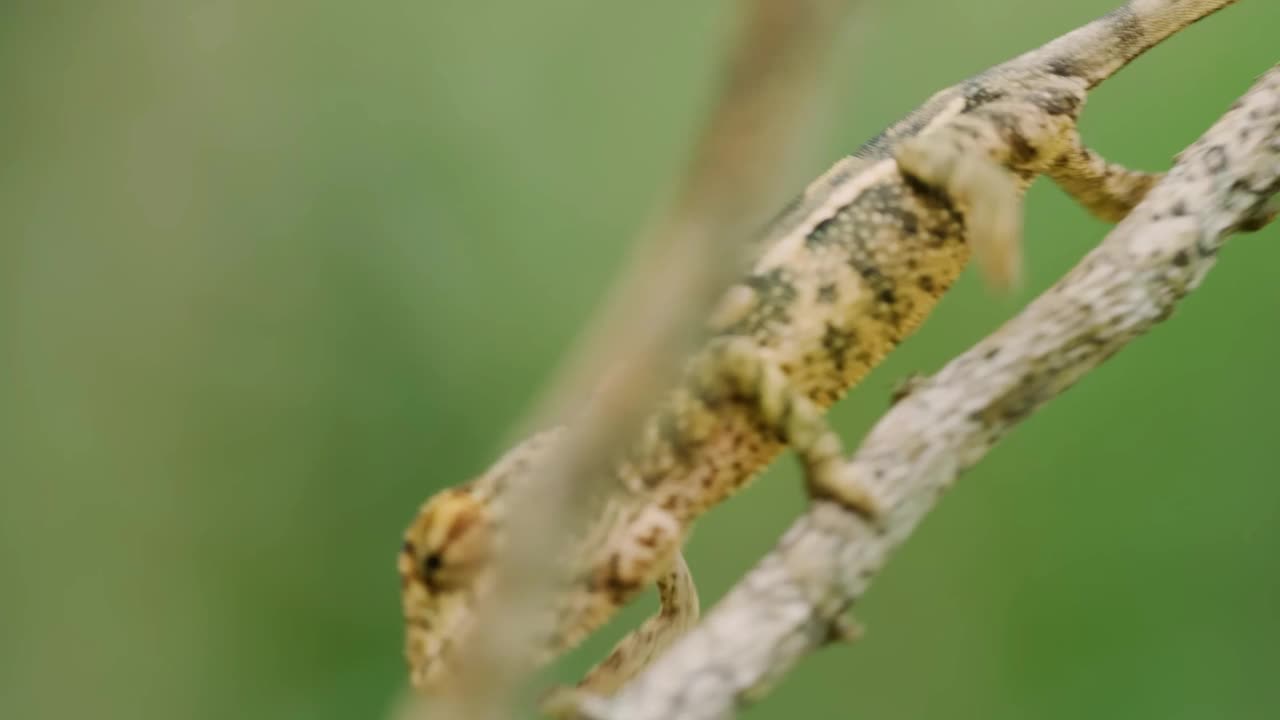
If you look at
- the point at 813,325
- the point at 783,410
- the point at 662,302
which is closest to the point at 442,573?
the point at 783,410

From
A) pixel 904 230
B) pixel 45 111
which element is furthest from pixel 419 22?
pixel 904 230

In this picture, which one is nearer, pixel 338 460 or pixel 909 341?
pixel 338 460

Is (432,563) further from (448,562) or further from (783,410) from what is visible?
(783,410)

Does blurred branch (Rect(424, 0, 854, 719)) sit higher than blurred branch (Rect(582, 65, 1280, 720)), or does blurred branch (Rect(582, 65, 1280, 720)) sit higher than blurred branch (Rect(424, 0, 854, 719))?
blurred branch (Rect(582, 65, 1280, 720))

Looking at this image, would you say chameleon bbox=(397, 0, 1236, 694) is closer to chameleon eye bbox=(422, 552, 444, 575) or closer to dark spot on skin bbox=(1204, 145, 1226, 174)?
chameleon eye bbox=(422, 552, 444, 575)

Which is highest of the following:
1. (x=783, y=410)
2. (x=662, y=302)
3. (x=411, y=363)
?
(x=411, y=363)

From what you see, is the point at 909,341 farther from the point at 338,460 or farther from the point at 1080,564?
the point at 338,460

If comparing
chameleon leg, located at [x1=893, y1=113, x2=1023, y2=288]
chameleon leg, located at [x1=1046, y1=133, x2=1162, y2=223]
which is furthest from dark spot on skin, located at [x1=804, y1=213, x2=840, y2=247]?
chameleon leg, located at [x1=1046, y1=133, x2=1162, y2=223]

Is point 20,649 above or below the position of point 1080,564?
above
